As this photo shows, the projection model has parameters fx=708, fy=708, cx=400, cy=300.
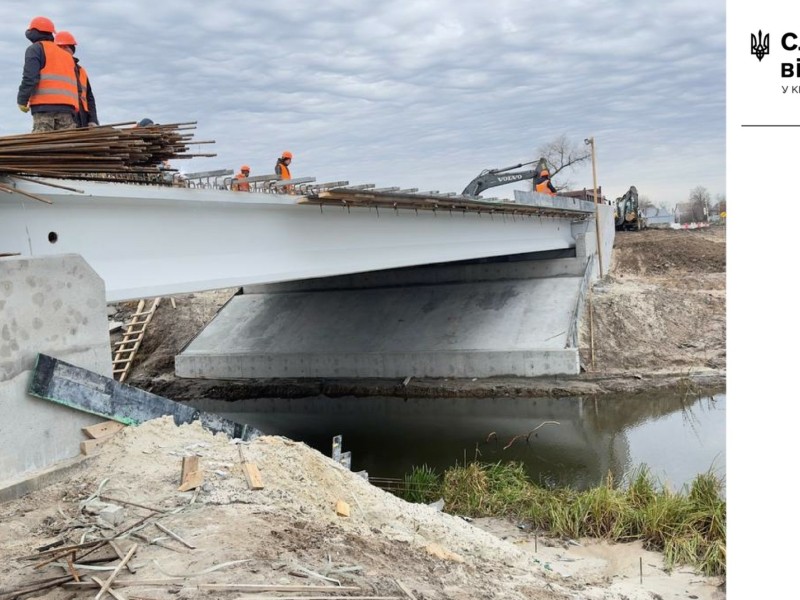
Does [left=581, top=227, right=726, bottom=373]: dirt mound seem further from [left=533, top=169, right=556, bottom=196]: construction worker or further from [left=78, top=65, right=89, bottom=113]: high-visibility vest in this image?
[left=78, top=65, right=89, bottom=113]: high-visibility vest

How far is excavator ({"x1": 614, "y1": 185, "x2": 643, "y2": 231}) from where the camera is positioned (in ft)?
151

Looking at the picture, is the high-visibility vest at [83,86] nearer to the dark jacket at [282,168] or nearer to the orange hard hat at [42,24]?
the orange hard hat at [42,24]

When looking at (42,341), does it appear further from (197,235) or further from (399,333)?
(399,333)

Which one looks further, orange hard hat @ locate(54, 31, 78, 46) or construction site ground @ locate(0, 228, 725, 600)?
orange hard hat @ locate(54, 31, 78, 46)

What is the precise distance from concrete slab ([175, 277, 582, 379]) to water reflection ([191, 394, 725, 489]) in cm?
146

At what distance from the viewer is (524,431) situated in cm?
1730

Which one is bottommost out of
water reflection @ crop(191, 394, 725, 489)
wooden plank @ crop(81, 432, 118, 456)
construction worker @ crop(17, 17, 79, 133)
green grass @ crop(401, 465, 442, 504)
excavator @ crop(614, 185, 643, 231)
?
water reflection @ crop(191, 394, 725, 489)

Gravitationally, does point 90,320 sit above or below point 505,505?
above

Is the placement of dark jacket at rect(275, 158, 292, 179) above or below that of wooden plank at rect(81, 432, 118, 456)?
above

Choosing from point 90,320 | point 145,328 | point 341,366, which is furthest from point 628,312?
point 90,320

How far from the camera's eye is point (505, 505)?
10875mm

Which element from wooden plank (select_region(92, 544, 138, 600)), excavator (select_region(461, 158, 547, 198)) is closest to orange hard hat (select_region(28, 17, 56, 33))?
wooden plank (select_region(92, 544, 138, 600))

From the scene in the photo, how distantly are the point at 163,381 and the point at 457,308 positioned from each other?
35.0ft

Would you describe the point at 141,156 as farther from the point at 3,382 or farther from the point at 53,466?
the point at 53,466
